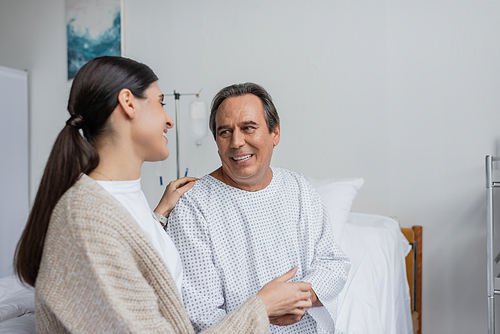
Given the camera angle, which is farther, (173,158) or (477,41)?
(173,158)

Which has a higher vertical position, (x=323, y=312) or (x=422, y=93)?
(x=422, y=93)

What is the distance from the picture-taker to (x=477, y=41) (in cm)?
183

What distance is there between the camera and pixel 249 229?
116cm

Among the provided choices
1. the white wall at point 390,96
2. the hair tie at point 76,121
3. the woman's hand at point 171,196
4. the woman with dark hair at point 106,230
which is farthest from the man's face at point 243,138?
the white wall at point 390,96

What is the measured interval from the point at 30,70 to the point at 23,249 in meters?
2.68

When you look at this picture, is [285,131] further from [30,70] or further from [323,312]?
[30,70]

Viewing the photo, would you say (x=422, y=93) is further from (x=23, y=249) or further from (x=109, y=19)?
(x=109, y=19)

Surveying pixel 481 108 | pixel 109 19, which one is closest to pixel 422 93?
pixel 481 108

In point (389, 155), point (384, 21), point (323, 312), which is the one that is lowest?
point (323, 312)

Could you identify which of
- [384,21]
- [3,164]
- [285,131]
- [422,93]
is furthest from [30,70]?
[422,93]

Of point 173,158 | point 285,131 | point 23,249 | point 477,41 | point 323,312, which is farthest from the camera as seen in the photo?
point 173,158

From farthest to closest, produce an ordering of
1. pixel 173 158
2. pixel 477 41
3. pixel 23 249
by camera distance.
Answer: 1. pixel 173 158
2. pixel 477 41
3. pixel 23 249

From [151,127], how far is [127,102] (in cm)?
7

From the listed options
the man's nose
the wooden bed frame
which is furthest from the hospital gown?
the wooden bed frame
